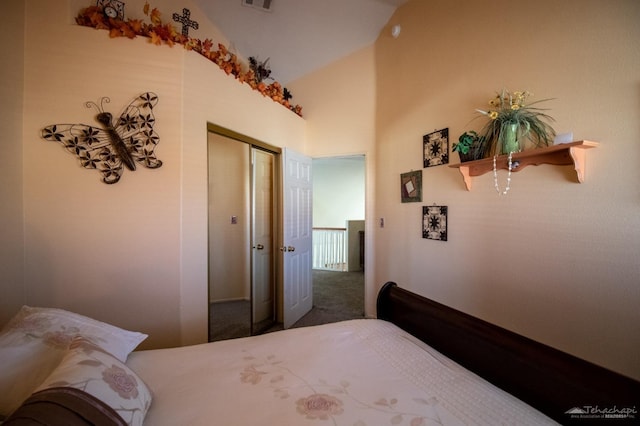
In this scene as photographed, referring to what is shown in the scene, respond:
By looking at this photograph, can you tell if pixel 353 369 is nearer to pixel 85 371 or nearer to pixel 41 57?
pixel 85 371

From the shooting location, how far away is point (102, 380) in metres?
0.77

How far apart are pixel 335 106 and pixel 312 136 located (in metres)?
0.47

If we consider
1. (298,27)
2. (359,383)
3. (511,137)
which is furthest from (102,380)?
(298,27)

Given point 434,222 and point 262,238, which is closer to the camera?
point 434,222

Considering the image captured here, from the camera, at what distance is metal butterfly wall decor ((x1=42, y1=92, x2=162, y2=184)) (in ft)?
5.56

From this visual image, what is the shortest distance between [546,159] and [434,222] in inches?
36.5

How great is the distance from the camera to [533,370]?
0.88 meters

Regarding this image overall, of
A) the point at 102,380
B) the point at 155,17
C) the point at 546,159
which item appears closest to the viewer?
the point at 102,380

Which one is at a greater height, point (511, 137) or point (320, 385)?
point (511, 137)

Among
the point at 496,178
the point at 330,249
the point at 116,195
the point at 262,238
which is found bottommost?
the point at 330,249

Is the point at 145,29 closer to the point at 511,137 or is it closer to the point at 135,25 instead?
the point at 135,25

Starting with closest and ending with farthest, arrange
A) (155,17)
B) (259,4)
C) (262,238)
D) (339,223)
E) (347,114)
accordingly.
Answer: (155,17) → (259,4) → (262,238) → (347,114) → (339,223)

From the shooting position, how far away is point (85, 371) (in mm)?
753

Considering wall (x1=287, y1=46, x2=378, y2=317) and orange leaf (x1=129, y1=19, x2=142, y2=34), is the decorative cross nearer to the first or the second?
orange leaf (x1=129, y1=19, x2=142, y2=34)
